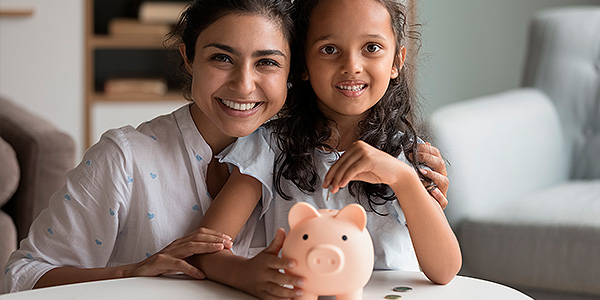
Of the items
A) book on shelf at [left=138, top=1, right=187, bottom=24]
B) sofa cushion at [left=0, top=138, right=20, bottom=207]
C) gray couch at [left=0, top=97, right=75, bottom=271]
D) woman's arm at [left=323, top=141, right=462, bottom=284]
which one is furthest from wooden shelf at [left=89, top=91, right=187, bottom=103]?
woman's arm at [left=323, top=141, right=462, bottom=284]

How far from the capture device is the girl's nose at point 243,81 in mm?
1083

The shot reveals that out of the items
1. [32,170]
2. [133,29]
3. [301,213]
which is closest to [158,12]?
[133,29]

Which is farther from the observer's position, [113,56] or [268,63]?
[113,56]

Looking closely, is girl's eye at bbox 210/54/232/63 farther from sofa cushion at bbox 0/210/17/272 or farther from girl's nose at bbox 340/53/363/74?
sofa cushion at bbox 0/210/17/272

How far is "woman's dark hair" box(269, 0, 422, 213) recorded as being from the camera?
1.14 m

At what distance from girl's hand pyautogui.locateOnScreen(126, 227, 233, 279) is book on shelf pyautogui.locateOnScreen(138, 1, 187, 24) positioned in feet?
9.08

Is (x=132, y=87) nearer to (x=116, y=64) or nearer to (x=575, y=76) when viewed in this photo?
(x=116, y=64)

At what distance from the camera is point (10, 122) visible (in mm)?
2254

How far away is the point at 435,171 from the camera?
47.1 inches

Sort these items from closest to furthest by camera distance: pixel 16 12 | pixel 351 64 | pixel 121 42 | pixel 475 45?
pixel 351 64 < pixel 16 12 < pixel 121 42 < pixel 475 45

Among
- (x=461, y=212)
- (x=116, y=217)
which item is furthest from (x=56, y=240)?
(x=461, y=212)

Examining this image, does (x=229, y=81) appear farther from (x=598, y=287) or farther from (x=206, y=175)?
(x=598, y=287)

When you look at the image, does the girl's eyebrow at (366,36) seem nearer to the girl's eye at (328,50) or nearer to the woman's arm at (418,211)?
the girl's eye at (328,50)

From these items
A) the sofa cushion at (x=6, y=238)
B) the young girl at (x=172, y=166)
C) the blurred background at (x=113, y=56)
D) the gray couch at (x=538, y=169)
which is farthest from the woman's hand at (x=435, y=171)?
the blurred background at (x=113, y=56)
